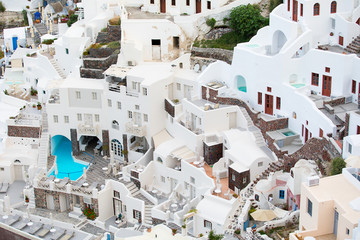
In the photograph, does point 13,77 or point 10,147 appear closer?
point 10,147

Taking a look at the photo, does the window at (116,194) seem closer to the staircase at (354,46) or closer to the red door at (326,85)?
the red door at (326,85)

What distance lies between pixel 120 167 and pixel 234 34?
61.8ft

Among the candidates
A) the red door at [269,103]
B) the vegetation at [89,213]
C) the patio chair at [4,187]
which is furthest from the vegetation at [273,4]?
the patio chair at [4,187]

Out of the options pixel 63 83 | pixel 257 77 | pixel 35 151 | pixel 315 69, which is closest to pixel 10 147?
pixel 35 151

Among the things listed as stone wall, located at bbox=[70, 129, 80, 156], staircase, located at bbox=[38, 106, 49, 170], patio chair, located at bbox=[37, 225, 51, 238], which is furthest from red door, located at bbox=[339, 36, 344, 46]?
patio chair, located at bbox=[37, 225, 51, 238]

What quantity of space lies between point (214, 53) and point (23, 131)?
72.8 feet

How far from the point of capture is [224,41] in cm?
7731

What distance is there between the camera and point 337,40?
226 feet

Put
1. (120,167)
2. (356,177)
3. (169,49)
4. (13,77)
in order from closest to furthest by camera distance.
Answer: (356,177) < (120,167) < (169,49) < (13,77)

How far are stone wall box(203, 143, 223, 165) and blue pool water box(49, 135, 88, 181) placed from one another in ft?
46.6

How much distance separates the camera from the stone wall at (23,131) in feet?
256

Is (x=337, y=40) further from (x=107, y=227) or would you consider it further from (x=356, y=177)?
(x=107, y=227)

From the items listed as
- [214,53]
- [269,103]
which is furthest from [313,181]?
[214,53]

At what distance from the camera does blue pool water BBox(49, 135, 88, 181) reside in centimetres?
7431
